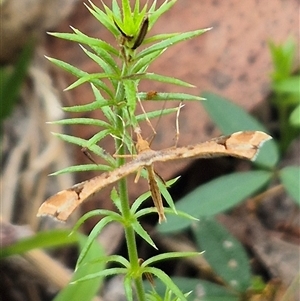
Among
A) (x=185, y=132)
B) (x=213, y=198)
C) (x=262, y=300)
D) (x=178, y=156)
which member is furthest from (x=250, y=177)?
(x=178, y=156)

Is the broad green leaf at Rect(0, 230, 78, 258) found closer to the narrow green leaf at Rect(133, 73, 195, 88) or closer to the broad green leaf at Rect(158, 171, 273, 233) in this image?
the broad green leaf at Rect(158, 171, 273, 233)

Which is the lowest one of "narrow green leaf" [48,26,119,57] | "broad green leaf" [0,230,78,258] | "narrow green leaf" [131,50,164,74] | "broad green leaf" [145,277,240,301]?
"broad green leaf" [145,277,240,301]

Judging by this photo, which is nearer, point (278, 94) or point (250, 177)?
point (250, 177)

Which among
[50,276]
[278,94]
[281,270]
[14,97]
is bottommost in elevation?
[281,270]

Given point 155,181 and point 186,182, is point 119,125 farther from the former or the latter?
point 186,182

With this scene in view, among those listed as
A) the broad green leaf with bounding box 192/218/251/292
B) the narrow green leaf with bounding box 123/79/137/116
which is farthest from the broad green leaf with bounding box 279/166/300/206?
the narrow green leaf with bounding box 123/79/137/116

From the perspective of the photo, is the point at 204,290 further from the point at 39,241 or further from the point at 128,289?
the point at 128,289
